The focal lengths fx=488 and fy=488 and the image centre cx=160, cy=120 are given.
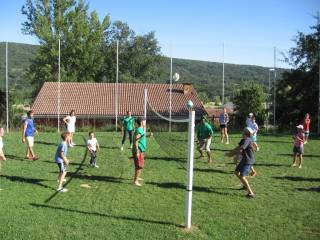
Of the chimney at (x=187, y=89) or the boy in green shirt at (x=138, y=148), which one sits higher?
the chimney at (x=187, y=89)

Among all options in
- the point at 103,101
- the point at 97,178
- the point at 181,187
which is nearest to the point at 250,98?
the point at 103,101

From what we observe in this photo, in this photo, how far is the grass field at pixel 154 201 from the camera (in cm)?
956

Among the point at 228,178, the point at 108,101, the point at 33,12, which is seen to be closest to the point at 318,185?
the point at 228,178

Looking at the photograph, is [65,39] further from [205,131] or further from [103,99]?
[205,131]

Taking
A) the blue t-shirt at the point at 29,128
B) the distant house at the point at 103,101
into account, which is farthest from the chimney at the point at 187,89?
the blue t-shirt at the point at 29,128

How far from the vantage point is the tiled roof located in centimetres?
4119

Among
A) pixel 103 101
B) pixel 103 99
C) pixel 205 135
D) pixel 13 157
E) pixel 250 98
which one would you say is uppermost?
pixel 250 98

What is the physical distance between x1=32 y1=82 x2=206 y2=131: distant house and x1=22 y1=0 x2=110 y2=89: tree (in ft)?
23.4

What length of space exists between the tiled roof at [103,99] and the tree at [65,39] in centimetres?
706

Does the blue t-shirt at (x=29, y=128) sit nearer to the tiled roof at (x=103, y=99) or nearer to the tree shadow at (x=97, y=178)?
the tree shadow at (x=97, y=178)

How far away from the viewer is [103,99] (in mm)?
43250

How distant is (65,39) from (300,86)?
90.5 ft

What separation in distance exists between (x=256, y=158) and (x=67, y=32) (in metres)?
37.9

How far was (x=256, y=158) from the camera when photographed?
18.8 metres
